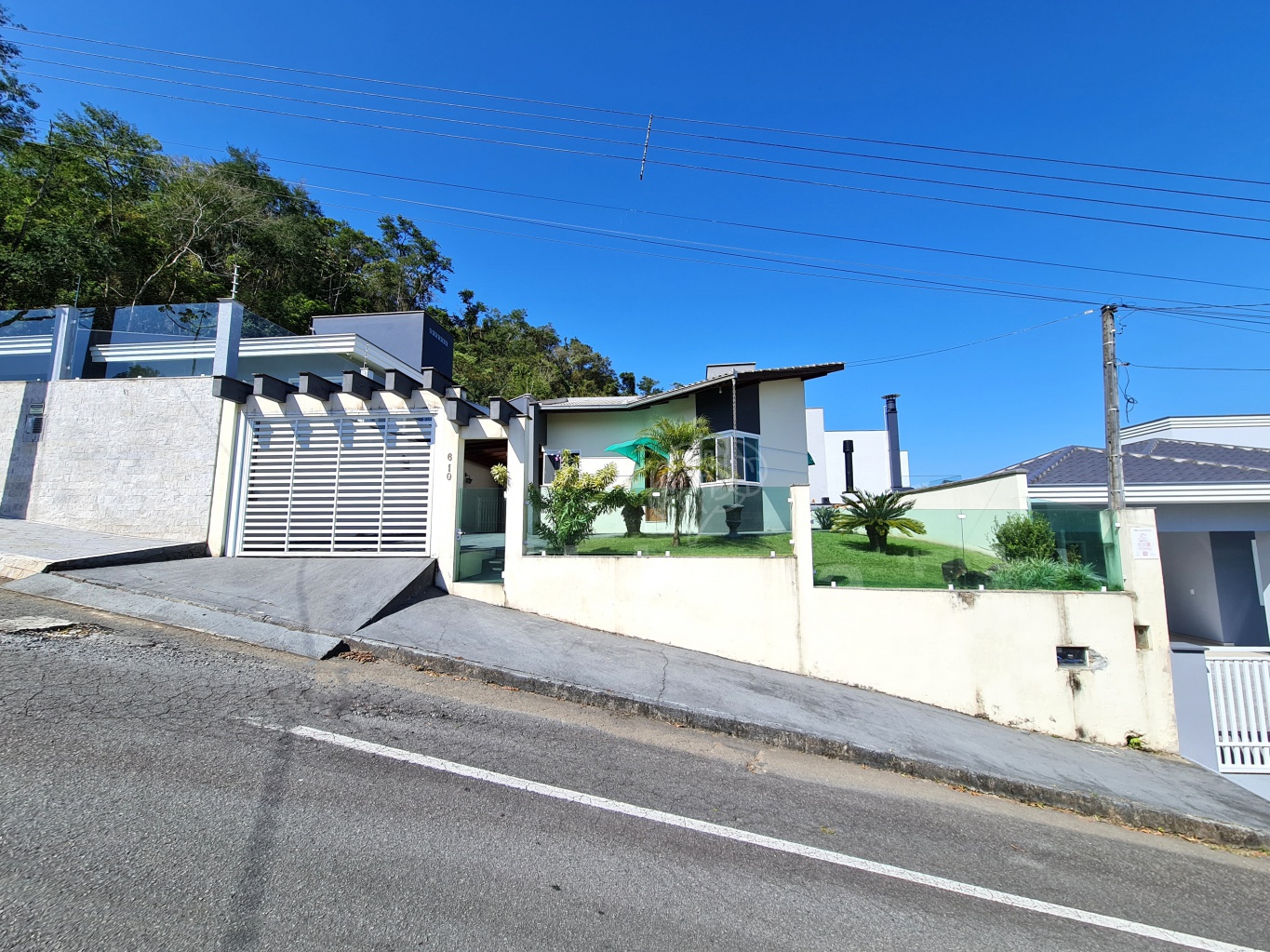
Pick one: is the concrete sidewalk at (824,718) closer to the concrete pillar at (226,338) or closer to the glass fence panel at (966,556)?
the glass fence panel at (966,556)

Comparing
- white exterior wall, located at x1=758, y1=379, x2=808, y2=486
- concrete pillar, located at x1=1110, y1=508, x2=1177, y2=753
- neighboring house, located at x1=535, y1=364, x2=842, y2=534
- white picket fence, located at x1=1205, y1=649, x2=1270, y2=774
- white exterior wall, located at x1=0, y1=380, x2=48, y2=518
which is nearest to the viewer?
white picket fence, located at x1=1205, y1=649, x2=1270, y2=774

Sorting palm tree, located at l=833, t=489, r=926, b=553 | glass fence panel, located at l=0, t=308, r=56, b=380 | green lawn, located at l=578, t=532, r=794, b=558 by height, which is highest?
glass fence panel, located at l=0, t=308, r=56, b=380

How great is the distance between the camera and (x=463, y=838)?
329 cm

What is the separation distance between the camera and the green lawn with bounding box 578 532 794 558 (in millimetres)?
8453

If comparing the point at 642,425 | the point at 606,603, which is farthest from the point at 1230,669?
the point at 642,425

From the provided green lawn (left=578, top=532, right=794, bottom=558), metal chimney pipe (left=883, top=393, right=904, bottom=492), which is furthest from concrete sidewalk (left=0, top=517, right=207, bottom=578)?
metal chimney pipe (left=883, top=393, right=904, bottom=492)

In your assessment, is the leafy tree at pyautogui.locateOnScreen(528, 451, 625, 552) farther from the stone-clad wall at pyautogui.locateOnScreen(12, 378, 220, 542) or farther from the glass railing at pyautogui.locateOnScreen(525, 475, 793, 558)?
the stone-clad wall at pyautogui.locateOnScreen(12, 378, 220, 542)

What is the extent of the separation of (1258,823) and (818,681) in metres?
4.56

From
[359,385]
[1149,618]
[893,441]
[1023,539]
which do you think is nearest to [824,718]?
[1023,539]

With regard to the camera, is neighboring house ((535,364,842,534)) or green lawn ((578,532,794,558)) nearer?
green lawn ((578,532,794,558))

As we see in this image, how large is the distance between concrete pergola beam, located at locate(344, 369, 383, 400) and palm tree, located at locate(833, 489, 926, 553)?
323 inches

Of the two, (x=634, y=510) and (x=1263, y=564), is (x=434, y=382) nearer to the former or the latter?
(x=634, y=510)

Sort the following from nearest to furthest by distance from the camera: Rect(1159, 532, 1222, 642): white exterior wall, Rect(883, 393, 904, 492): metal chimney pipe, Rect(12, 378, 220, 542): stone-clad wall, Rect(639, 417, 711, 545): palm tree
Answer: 1. Rect(12, 378, 220, 542): stone-clad wall
2. Rect(639, 417, 711, 545): palm tree
3. Rect(1159, 532, 1222, 642): white exterior wall
4. Rect(883, 393, 904, 492): metal chimney pipe

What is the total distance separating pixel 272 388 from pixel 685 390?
445 inches
